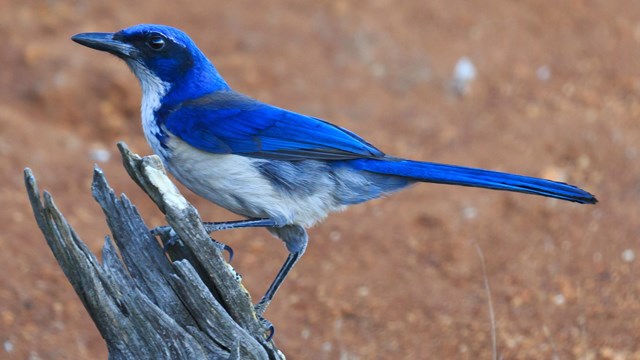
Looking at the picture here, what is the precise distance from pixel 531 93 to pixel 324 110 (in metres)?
1.89

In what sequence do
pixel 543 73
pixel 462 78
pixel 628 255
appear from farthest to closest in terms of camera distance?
pixel 543 73 → pixel 462 78 → pixel 628 255

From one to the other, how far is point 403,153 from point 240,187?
3529mm

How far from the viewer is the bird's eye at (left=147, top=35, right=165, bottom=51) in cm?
437

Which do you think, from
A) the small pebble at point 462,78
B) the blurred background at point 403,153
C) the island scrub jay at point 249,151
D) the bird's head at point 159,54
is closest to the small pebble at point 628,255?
the blurred background at point 403,153

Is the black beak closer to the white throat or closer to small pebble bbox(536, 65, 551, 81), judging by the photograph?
the white throat

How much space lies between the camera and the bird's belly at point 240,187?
411 centimetres

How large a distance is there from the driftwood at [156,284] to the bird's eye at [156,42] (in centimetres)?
88

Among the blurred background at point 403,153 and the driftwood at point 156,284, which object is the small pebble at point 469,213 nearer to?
the blurred background at point 403,153

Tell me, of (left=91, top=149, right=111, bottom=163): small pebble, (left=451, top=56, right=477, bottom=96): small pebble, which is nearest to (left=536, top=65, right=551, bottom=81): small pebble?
(left=451, top=56, right=477, bottom=96): small pebble

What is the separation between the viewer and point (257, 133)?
433cm

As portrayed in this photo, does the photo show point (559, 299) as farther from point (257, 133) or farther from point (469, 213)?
point (257, 133)

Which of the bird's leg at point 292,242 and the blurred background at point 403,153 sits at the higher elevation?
the blurred background at point 403,153

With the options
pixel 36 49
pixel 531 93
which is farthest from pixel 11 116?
pixel 531 93

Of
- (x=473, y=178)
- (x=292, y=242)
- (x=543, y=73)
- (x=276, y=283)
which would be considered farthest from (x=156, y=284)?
(x=543, y=73)
